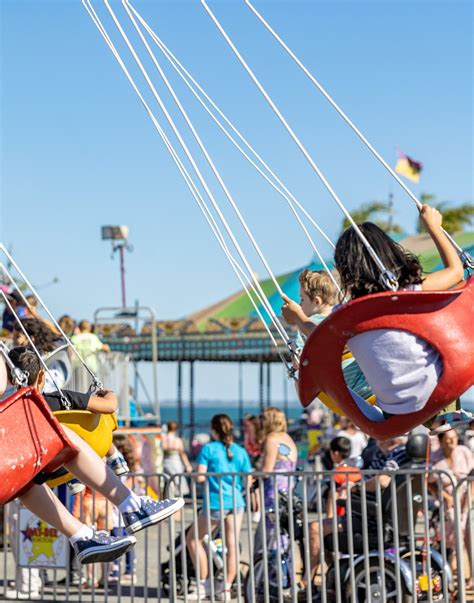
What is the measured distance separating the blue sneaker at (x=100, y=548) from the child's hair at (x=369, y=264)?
150 centimetres

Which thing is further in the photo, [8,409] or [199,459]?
[199,459]

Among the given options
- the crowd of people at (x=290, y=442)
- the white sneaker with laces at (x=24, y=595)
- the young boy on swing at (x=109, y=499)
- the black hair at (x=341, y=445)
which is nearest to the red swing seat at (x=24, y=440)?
the crowd of people at (x=290, y=442)

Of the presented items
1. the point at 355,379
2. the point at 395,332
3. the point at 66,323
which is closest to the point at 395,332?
the point at 395,332

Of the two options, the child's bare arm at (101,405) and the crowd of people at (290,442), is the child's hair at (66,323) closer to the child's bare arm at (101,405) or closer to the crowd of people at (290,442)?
the crowd of people at (290,442)

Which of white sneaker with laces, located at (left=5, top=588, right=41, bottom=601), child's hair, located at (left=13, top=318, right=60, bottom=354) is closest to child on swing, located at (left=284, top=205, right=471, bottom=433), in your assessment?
child's hair, located at (left=13, top=318, right=60, bottom=354)

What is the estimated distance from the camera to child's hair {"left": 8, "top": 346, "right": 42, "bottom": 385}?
18.9 feet

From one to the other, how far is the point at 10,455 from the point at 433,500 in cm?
620

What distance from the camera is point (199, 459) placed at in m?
9.42

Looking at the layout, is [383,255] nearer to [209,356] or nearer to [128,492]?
[128,492]

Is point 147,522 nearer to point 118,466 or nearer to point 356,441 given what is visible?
point 118,466

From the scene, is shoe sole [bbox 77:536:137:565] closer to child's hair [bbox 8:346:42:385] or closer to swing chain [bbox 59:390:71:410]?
swing chain [bbox 59:390:71:410]

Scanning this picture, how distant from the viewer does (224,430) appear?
9.51 metres

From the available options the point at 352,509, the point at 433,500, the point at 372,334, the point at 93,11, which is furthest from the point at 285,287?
the point at 372,334

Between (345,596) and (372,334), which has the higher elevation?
(372,334)
